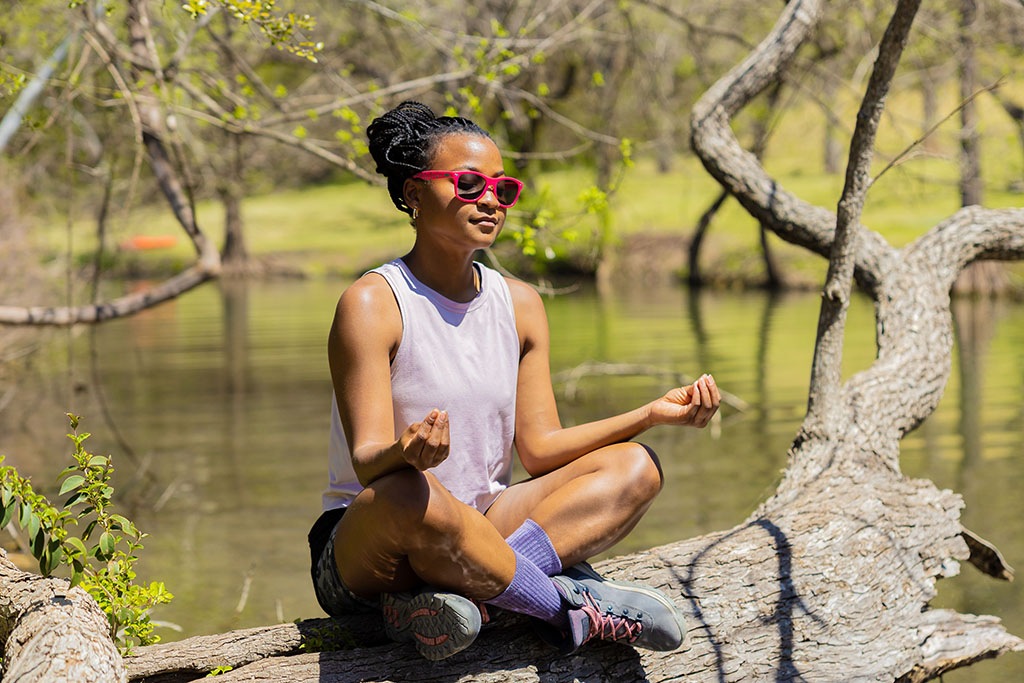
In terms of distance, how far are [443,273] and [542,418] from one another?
54cm

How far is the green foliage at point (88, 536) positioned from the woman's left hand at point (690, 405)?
1446mm

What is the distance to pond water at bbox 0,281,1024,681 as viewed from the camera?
20.8 feet

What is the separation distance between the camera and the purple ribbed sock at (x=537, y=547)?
3.18 meters

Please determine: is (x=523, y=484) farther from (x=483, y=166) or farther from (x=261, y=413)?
(x=261, y=413)

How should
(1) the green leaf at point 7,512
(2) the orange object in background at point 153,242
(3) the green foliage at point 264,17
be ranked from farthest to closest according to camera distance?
(2) the orange object in background at point 153,242
(3) the green foliage at point 264,17
(1) the green leaf at point 7,512

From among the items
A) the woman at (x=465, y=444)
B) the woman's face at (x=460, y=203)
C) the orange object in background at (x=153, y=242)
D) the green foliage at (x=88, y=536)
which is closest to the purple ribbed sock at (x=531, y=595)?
the woman at (x=465, y=444)

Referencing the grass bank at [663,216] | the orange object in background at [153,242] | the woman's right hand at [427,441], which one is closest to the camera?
the woman's right hand at [427,441]

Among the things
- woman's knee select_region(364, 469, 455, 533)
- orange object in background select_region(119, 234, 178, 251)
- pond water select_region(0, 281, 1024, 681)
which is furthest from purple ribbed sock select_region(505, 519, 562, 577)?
orange object in background select_region(119, 234, 178, 251)

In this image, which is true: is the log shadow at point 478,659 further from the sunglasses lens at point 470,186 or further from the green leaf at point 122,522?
the sunglasses lens at point 470,186

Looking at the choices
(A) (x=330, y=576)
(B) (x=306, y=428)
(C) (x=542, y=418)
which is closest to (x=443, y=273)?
(C) (x=542, y=418)

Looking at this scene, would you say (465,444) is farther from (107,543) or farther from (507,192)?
(107,543)

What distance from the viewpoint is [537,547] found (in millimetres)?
3193

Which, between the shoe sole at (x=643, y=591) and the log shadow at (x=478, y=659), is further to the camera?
the shoe sole at (x=643, y=591)

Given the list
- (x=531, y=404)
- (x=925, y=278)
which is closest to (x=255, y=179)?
(x=925, y=278)
